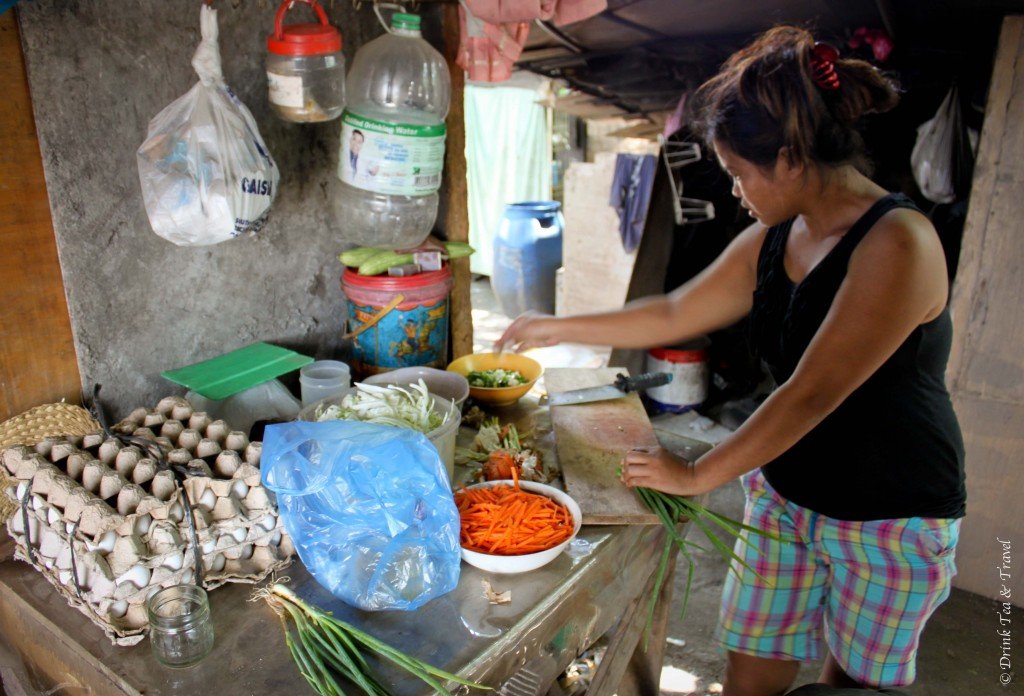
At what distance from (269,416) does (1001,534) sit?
3.75 meters

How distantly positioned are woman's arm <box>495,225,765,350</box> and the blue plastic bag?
106 cm

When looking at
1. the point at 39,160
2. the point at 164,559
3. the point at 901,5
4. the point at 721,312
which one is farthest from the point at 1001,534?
the point at 39,160

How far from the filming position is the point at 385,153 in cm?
225

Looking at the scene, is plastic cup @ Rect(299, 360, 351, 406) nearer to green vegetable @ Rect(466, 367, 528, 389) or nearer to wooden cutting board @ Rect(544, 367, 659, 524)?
green vegetable @ Rect(466, 367, 528, 389)

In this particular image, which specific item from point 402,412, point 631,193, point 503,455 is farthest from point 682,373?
point 402,412

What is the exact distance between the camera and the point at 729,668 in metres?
2.46

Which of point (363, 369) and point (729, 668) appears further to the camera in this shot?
point (363, 369)

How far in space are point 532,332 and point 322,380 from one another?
74cm

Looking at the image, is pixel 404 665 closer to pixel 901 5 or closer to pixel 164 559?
pixel 164 559

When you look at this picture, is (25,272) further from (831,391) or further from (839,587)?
(839,587)

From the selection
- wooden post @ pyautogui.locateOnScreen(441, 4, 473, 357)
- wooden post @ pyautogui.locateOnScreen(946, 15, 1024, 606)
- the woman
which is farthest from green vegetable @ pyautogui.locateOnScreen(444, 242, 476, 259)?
wooden post @ pyautogui.locateOnScreen(946, 15, 1024, 606)

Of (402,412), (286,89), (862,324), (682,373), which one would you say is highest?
(286,89)

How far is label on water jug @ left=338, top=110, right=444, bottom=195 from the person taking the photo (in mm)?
2246

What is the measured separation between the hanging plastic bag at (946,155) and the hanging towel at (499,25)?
272cm
